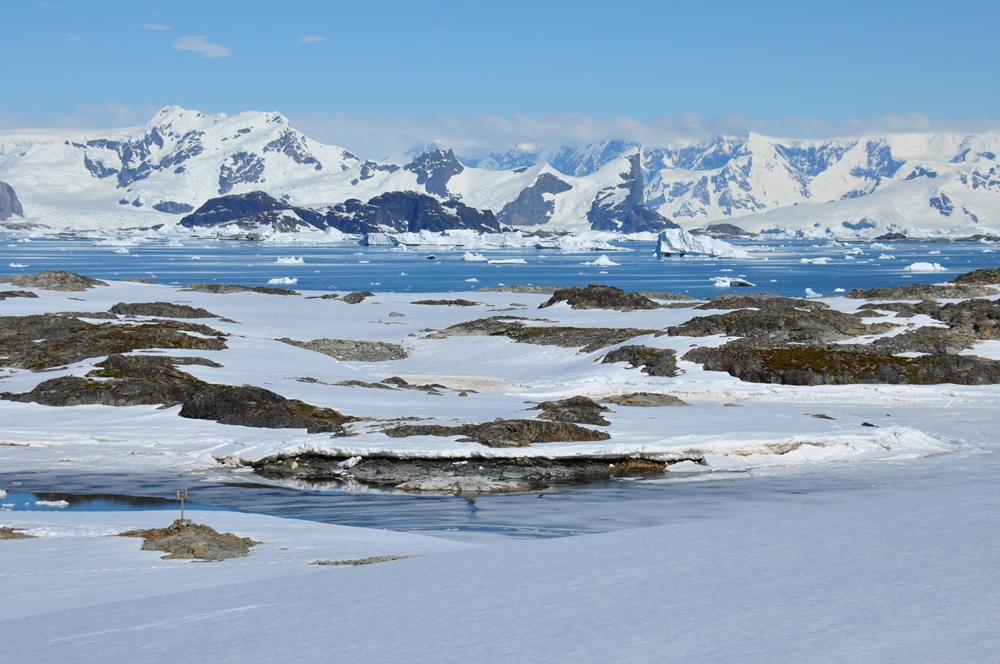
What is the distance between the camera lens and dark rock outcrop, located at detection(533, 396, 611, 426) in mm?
24359

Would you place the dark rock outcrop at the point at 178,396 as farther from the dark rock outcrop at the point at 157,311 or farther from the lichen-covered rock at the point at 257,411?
the dark rock outcrop at the point at 157,311

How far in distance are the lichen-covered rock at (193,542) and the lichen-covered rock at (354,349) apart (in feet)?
89.5

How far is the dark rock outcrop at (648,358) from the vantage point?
34344 millimetres

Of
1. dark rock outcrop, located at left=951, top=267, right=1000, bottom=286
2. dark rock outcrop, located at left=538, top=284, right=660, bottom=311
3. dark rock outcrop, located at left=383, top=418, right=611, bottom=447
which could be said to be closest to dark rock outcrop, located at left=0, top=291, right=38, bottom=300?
dark rock outcrop, located at left=538, top=284, right=660, bottom=311

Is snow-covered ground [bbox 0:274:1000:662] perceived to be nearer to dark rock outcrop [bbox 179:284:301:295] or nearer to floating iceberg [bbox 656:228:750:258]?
dark rock outcrop [bbox 179:284:301:295]

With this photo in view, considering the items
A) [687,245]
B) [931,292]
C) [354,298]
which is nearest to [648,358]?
[931,292]

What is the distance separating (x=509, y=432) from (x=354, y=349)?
68.9 feet

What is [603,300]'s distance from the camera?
175 ft

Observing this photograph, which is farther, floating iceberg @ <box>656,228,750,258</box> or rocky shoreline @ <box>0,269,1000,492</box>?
floating iceberg @ <box>656,228,750,258</box>

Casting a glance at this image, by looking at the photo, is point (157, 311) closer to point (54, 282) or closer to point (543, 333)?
point (54, 282)

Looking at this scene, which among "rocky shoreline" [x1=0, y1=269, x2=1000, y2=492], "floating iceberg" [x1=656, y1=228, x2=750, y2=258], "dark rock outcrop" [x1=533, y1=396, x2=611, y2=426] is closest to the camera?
"rocky shoreline" [x1=0, y1=269, x2=1000, y2=492]

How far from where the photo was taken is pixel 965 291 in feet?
159

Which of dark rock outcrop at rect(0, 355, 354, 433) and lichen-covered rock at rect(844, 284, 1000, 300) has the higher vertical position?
lichen-covered rock at rect(844, 284, 1000, 300)

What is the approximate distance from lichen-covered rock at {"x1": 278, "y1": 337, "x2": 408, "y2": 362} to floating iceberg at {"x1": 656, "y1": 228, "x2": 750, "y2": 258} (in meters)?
133
